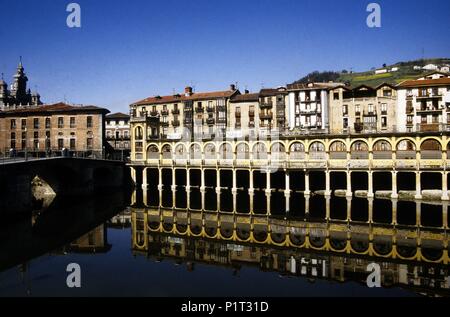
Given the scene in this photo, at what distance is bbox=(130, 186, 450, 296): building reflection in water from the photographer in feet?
80.9

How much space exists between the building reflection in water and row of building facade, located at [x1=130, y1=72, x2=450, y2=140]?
2624 cm

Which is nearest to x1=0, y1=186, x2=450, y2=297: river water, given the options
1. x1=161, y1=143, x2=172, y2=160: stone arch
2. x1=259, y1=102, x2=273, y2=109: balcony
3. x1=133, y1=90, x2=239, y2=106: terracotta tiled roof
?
x1=161, y1=143, x2=172, y2=160: stone arch

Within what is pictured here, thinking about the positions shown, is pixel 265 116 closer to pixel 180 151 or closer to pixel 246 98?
pixel 246 98

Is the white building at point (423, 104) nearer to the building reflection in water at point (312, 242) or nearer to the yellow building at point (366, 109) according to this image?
the yellow building at point (366, 109)

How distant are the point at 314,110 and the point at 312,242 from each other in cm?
5056

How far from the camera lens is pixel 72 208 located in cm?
4912

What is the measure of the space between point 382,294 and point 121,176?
57502 mm

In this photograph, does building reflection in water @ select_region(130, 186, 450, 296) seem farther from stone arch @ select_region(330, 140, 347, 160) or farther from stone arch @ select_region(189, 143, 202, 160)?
stone arch @ select_region(189, 143, 202, 160)

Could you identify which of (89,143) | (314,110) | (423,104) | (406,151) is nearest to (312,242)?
(406,151)

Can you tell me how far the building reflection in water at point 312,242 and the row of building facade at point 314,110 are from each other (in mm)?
26245

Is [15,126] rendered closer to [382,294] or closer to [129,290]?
[129,290]

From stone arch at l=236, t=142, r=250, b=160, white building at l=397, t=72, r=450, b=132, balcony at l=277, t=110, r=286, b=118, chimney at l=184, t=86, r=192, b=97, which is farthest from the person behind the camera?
chimney at l=184, t=86, r=192, b=97

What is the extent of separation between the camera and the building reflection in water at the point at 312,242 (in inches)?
971
